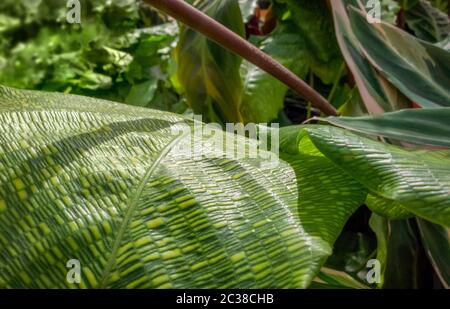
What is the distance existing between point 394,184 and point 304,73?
69cm

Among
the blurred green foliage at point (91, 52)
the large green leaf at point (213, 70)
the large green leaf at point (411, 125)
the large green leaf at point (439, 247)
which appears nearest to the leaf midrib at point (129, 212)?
the large green leaf at point (411, 125)

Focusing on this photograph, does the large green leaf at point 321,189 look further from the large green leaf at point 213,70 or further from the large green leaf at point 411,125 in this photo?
the large green leaf at point 213,70

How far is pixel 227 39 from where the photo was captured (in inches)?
23.6

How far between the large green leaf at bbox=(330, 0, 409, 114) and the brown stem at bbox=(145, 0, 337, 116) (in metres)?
0.05

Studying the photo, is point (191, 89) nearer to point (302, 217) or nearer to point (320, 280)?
point (320, 280)

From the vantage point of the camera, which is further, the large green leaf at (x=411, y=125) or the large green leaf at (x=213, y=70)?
the large green leaf at (x=213, y=70)

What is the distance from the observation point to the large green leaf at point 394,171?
0.32 metres

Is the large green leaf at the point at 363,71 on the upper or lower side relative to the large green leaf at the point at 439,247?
upper

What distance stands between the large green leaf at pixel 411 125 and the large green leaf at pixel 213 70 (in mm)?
347

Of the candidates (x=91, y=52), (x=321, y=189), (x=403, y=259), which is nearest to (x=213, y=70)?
(x=403, y=259)

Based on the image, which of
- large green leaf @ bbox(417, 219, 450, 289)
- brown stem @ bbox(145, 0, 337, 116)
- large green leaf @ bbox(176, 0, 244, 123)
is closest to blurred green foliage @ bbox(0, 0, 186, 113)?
large green leaf @ bbox(176, 0, 244, 123)

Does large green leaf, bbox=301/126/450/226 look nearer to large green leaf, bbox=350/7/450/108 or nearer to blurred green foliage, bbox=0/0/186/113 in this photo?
large green leaf, bbox=350/7/450/108

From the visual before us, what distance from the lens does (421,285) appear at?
70 centimetres

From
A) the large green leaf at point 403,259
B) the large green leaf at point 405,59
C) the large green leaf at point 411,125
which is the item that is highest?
the large green leaf at point 405,59
